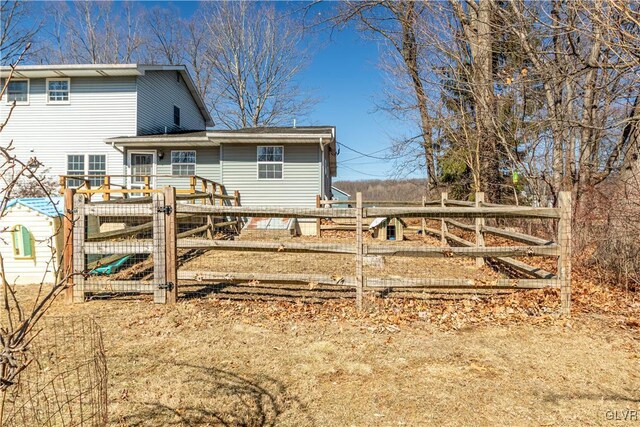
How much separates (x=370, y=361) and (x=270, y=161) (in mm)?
11567

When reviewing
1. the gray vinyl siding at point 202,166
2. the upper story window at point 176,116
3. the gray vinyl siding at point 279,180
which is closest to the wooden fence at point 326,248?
the gray vinyl siding at point 279,180

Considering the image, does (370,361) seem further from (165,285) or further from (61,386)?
(165,285)

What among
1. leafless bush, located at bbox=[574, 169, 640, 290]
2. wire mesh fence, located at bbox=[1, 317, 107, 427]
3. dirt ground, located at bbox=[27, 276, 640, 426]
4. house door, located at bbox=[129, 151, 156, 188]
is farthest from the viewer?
house door, located at bbox=[129, 151, 156, 188]

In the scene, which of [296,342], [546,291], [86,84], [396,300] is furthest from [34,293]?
[86,84]

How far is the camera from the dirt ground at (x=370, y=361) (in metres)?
2.88

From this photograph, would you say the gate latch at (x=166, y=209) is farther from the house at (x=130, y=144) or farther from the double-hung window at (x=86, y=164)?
the double-hung window at (x=86, y=164)

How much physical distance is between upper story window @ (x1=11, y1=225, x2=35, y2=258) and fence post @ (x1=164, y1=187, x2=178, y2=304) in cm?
269

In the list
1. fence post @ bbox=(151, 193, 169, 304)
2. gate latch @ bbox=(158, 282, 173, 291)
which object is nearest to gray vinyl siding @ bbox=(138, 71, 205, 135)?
fence post @ bbox=(151, 193, 169, 304)

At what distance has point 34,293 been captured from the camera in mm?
5871

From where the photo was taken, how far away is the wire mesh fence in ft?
8.29

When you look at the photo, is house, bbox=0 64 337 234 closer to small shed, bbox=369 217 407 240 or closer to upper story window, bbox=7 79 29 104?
upper story window, bbox=7 79 29 104

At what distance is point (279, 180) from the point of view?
1455cm

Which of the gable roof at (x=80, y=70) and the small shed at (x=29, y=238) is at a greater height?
the gable roof at (x=80, y=70)

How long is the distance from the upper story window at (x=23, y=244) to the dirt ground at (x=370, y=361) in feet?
5.36
